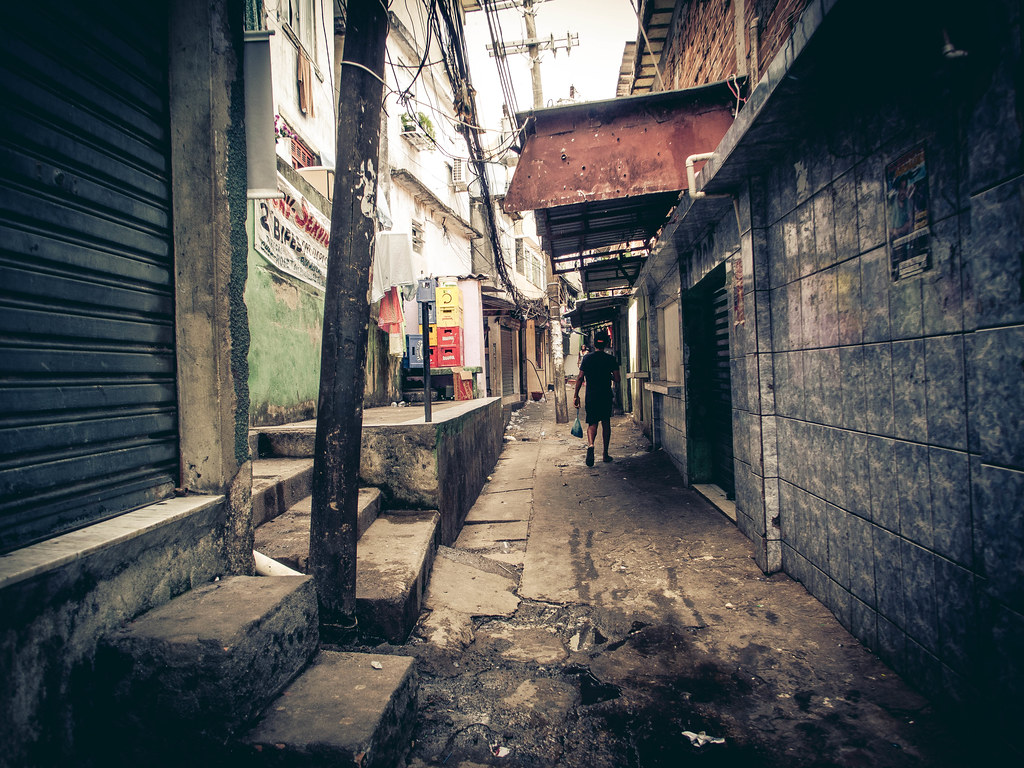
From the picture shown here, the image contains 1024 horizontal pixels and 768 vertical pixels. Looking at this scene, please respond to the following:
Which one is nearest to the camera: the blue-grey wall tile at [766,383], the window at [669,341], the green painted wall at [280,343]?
the blue-grey wall tile at [766,383]

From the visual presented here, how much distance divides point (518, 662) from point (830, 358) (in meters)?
2.61

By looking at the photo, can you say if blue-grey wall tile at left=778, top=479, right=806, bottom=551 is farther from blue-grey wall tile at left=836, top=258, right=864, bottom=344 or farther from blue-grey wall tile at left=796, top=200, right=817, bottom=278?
blue-grey wall tile at left=796, top=200, right=817, bottom=278

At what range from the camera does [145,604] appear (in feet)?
6.58

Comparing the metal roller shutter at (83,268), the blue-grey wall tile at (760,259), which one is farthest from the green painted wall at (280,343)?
the blue-grey wall tile at (760,259)

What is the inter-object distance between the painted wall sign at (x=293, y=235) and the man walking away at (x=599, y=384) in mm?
4255

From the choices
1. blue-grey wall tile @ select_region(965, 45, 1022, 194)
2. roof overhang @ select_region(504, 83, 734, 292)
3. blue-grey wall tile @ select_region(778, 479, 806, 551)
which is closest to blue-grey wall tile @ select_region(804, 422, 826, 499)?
blue-grey wall tile @ select_region(778, 479, 806, 551)

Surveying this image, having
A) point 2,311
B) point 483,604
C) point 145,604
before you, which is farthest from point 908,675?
point 2,311

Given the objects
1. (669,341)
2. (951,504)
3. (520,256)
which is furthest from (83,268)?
(520,256)

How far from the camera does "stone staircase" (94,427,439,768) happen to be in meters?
1.68

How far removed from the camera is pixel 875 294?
2.54 m

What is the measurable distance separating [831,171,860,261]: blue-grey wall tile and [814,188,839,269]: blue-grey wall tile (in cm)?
4

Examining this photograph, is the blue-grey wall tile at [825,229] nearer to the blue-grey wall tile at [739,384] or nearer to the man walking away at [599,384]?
the blue-grey wall tile at [739,384]

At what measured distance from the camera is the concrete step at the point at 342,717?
65.0 inches

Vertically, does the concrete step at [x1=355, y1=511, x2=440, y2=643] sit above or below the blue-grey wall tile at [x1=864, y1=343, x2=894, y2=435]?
below
